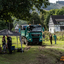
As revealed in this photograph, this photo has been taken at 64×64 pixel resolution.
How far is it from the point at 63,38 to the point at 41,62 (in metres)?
21.8

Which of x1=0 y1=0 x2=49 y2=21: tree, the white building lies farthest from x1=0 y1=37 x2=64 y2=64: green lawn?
the white building

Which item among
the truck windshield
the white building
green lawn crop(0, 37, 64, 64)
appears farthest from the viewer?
the white building

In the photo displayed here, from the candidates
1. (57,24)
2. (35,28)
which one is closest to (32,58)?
(35,28)

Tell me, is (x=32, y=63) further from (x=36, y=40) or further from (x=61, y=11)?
(x=61, y=11)

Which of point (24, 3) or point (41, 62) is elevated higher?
point (24, 3)

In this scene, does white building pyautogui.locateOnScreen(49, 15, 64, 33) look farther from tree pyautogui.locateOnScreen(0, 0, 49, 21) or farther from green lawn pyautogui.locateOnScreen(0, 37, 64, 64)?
green lawn pyautogui.locateOnScreen(0, 37, 64, 64)

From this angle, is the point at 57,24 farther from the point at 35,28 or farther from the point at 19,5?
the point at 19,5

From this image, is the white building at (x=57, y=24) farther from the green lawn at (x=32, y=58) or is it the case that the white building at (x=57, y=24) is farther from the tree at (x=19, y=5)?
the green lawn at (x=32, y=58)

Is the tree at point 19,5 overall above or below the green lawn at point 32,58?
above

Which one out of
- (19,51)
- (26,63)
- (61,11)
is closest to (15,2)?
(19,51)

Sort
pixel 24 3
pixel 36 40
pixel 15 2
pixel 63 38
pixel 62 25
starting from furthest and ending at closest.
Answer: pixel 62 25
pixel 63 38
pixel 36 40
pixel 24 3
pixel 15 2

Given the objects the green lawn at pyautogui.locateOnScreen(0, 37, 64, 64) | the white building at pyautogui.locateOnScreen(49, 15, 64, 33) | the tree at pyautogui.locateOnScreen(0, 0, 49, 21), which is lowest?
the green lawn at pyautogui.locateOnScreen(0, 37, 64, 64)

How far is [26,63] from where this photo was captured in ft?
32.9

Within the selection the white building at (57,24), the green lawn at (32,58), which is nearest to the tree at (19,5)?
the green lawn at (32,58)
